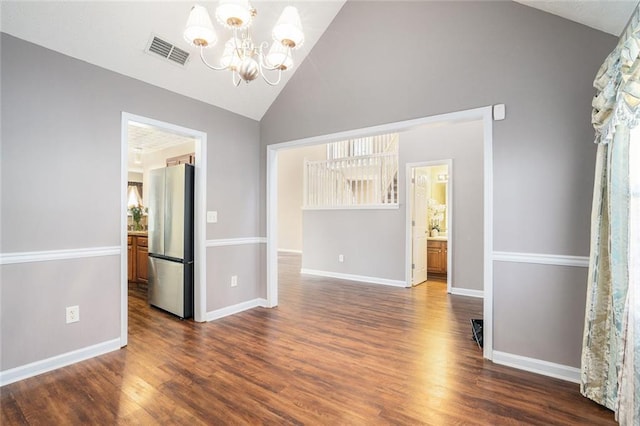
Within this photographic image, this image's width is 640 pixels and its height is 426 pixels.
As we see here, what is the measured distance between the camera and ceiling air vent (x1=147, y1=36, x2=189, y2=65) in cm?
271

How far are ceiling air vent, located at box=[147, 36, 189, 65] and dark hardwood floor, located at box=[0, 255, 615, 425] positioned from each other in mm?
2800

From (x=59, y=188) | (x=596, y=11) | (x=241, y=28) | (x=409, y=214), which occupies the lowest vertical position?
(x=409, y=214)

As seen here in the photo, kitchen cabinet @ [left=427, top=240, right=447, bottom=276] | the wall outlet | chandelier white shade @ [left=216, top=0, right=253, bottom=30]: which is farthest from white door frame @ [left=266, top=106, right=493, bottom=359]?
kitchen cabinet @ [left=427, top=240, right=447, bottom=276]

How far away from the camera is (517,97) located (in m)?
2.43

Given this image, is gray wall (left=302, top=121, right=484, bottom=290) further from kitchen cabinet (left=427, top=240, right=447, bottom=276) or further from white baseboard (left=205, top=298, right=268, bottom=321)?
white baseboard (left=205, top=298, right=268, bottom=321)

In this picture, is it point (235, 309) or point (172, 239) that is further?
point (235, 309)

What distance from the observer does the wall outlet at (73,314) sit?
2490 mm

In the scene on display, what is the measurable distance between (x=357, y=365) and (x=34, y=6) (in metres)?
3.69

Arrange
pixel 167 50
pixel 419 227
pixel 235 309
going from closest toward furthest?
pixel 167 50, pixel 235 309, pixel 419 227

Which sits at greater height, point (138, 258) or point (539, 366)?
point (138, 258)

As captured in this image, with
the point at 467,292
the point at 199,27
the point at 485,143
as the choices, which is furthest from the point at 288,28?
the point at 467,292

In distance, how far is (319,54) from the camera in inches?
140

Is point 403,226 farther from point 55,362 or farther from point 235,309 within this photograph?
point 55,362

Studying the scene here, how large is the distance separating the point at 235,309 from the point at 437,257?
4.29m
